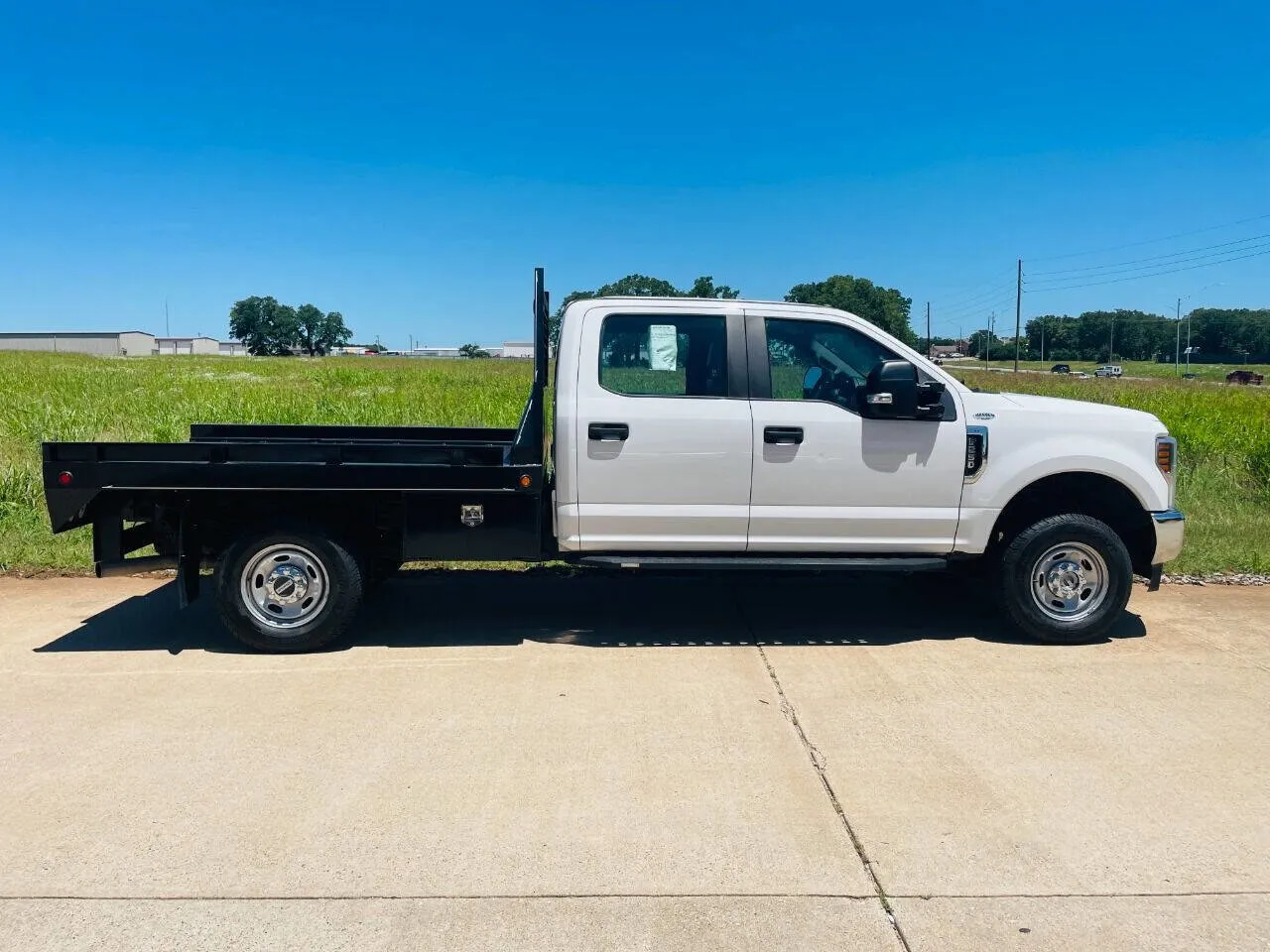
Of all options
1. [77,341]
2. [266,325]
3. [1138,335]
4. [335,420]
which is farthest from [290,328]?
[335,420]

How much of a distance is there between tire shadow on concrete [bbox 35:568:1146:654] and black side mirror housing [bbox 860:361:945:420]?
1.28 meters

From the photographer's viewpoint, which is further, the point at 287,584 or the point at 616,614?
the point at 616,614

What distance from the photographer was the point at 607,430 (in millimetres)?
5855

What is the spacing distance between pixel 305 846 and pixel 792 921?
1730mm

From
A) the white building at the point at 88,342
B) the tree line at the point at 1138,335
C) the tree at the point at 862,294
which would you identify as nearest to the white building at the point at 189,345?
the white building at the point at 88,342

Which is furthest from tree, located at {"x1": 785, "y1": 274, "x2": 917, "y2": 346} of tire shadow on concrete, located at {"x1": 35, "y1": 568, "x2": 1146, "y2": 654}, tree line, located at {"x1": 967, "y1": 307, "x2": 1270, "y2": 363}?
tree line, located at {"x1": 967, "y1": 307, "x2": 1270, "y2": 363}

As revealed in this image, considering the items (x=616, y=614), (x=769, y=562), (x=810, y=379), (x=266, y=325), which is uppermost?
(x=266, y=325)

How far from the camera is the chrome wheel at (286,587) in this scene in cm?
589

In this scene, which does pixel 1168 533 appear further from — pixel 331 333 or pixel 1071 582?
pixel 331 333

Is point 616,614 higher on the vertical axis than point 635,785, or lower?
higher

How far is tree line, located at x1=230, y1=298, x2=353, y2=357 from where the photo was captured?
13212 cm

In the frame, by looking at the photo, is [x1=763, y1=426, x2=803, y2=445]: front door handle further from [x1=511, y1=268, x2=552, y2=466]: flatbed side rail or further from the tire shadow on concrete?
[x1=511, y1=268, x2=552, y2=466]: flatbed side rail

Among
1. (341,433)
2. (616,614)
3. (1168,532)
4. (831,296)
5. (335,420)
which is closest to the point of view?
(1168,532)

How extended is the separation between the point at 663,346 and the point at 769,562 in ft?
4.64
